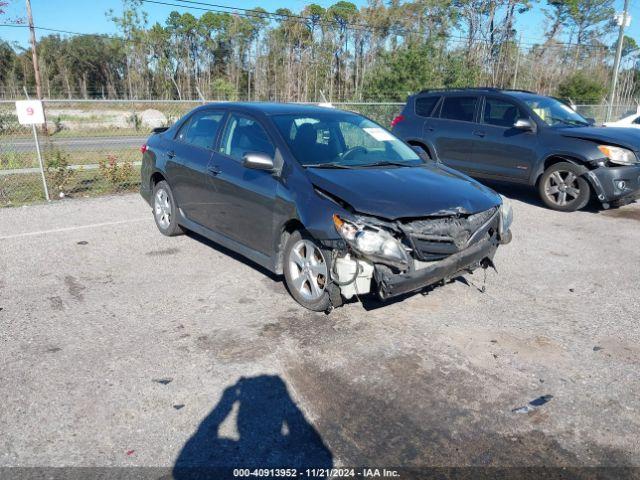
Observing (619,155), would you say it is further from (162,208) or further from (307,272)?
(162,208)

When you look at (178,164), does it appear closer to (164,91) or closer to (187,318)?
(187,318)

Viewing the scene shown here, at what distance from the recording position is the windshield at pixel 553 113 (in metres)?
8.62

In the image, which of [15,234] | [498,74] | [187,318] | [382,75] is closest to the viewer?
[187,318]

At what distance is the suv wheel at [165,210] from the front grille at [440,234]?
3.32 metres

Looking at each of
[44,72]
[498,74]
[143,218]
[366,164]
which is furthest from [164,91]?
[366,164]

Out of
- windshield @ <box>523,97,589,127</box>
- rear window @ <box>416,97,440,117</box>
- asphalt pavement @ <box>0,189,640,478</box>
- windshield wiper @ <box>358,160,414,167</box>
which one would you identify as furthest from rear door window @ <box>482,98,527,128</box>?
windshield wiper @ <box>358,160,414,167</box>

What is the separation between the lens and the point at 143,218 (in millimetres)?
7633

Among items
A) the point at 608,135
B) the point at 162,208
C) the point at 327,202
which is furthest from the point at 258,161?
the point at 608,135

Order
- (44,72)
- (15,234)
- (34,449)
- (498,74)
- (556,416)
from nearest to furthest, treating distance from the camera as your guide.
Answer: (34,449)
(556,416)
(15,234)
(498,74)
(44,72)

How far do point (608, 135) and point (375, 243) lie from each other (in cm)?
606

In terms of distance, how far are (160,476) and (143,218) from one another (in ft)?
18.6

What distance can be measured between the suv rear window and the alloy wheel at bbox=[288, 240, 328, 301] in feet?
20.1

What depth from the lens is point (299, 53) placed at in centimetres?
4759

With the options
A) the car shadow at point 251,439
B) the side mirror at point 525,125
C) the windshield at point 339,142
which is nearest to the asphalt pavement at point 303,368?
the car shadow at point 251,439
